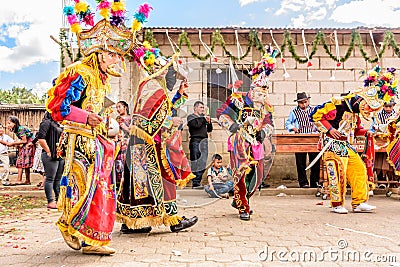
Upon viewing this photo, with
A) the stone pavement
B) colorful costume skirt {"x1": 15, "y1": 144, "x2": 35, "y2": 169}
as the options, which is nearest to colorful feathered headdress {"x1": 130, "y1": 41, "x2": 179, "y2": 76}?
the stone pavement

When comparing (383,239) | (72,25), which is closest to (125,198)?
(72,25)

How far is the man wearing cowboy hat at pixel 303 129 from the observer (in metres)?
9.40

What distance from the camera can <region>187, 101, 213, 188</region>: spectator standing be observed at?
7480 millimetres

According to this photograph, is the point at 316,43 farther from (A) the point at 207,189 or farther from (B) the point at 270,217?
(B) the point at 270,217

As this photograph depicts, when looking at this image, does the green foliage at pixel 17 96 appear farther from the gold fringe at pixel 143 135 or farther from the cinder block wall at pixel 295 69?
the gold fringe at pixel 143 135

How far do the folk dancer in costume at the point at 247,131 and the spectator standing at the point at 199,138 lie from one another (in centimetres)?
130

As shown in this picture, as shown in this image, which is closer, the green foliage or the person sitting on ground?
the person sitting on ground

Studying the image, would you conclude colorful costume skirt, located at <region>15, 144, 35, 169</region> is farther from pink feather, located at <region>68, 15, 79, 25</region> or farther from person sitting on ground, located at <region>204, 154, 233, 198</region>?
pink feather, located at <region>68, 15, 79, 25</region>

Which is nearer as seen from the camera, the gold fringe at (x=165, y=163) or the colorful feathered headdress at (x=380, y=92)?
the gold fringe at (x=165, y=163)

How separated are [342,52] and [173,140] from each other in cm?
722

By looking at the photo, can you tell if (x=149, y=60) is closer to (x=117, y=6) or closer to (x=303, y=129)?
(x=117, y=6)

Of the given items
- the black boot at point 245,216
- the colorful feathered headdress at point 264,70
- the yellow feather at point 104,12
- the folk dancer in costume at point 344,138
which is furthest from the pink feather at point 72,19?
the folk dancer in costume at point 344,138

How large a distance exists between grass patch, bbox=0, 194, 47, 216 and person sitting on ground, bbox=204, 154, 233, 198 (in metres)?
3.08

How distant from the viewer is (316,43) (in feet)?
33.6
